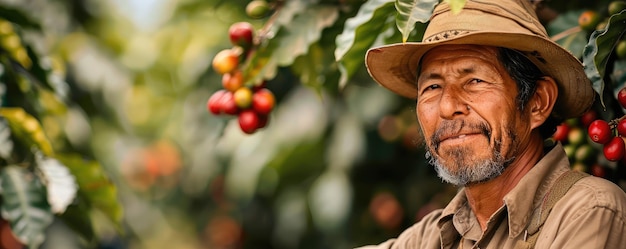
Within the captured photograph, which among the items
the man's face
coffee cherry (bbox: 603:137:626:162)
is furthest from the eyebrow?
coffee cherry (bbox: 603:137:626:162)

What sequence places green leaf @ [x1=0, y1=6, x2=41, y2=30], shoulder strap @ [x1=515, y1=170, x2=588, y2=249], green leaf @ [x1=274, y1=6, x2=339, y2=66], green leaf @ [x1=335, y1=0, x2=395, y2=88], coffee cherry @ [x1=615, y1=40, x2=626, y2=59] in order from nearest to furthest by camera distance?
1. shoulder strap @ [x1=515, y1=170, x2=588, y2=249]
2. coffee cherry @ [x1=615, y1=40, x2=626, y2=59]
3. green leaf @ [x1=335, y1=0, x2=395, y2=88]
4. green leaf @ [x1=274, y1=6, x2=339, y2=66]
5. green leaf @ [x1=0, y1=6, x2=41, y2=30]

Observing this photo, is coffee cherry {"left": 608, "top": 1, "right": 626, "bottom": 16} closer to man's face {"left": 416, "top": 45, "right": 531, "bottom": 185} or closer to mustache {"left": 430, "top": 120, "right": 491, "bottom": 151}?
man's face {"left": 416, "top": 45, "right": 531, "bottom": 185}

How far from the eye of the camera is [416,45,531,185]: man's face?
2994mm

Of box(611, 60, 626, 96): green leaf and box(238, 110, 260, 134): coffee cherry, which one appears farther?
→ box(238, 110, 260, 134): coffee cherry

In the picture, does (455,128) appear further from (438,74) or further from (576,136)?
(576,136)

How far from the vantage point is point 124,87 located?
Answer: 6582mm

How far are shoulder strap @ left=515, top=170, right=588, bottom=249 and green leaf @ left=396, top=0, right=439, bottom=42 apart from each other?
58cm

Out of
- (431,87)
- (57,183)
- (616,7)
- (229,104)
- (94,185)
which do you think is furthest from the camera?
(94,185)

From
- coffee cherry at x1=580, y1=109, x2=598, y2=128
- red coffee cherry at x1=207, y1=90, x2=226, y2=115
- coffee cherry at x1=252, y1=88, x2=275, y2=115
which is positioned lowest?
red coffee cherry at x1=207, y1=90, x2=226, y2=115

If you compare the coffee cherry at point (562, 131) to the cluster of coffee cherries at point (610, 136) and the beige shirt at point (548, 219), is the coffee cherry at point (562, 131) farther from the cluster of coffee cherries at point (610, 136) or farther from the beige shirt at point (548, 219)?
the beige shirt at point (548, 219)

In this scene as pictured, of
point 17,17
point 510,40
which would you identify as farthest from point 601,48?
point 17,17

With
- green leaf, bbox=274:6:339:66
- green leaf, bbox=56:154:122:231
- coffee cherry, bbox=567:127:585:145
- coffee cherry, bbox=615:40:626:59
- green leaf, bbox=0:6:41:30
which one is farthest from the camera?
green leaf, bbox=0:6:41:30

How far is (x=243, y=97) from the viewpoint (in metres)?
3.92

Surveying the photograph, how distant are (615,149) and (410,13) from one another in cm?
72
